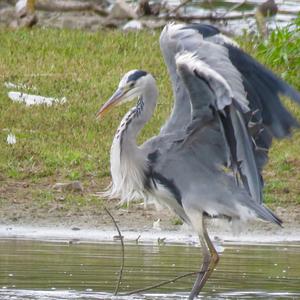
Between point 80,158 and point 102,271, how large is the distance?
2.60 meters

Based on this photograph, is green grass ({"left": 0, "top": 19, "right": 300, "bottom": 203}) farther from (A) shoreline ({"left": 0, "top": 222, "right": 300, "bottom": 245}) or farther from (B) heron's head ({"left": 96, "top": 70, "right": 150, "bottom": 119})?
(B) heron's head ({"left": 96, "top": 70, "right": 150, "bottom": 119})

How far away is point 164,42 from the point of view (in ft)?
24.0

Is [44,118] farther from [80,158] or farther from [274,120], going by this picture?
[274,120]

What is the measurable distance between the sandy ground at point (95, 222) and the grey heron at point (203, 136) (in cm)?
110

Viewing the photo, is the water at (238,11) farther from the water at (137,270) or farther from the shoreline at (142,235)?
the water at (137,270)

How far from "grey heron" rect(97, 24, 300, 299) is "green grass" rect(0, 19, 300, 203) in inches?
76.7

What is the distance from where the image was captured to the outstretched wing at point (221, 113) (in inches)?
261

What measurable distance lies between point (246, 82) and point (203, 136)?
454 millimetres

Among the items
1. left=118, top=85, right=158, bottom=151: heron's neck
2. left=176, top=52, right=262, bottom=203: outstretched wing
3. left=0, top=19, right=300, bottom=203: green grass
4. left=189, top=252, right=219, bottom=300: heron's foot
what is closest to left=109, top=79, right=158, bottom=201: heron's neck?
left=118, top=85, right=158, bottom=151: heron's neck

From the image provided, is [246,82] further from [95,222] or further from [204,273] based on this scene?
[95,222]

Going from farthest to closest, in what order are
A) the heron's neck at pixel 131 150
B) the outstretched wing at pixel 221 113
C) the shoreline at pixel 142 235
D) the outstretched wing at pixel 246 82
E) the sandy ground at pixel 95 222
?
1. the sandy ground at pixel 95 222
2. the shoreline at pixel 142 235
3. the heron's neck at pixel 131 150
4. the outstretched wing at pixel 246 82
5. the outstretched wing at pixel 221 113

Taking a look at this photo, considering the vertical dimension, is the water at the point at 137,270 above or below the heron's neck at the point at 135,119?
below

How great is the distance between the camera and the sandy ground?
8.84 meters

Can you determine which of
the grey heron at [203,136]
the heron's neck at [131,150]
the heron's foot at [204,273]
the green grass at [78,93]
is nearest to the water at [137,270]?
the heron's foot at [204,273]
